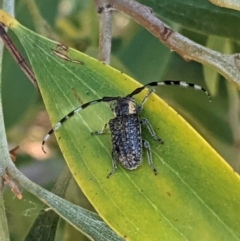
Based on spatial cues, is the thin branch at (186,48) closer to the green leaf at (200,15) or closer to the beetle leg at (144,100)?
the beetle leg at (144,100)

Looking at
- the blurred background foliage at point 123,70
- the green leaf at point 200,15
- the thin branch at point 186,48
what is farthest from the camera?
the blurred background foliage at point 123,70

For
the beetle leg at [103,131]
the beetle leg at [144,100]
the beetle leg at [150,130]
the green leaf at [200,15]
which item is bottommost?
the beetle leg at [103,131]

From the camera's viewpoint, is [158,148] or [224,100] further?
[224,100]

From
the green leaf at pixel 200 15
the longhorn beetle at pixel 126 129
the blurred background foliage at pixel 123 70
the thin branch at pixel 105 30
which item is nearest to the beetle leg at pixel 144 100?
the longhorn beetle at pixel 126 129

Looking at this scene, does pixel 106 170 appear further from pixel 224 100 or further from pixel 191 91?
pixel 224 100

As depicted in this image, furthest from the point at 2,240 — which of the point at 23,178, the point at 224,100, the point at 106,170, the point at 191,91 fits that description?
the point at 224,100

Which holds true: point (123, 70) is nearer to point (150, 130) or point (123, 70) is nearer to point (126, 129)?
point (126, 129)
